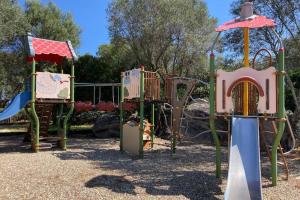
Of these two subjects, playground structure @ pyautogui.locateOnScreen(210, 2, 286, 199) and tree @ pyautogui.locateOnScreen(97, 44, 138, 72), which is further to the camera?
tree @ pyautogui.locateOnScreen(97, 44, 138, 72)

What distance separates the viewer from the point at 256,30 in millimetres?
15438

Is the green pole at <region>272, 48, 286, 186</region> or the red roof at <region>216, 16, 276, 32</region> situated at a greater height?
the red roof at <region>216, 16, 276, 32</region>

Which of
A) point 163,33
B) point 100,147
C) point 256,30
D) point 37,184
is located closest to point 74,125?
point 163,33

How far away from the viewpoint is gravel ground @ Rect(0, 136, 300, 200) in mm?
6996

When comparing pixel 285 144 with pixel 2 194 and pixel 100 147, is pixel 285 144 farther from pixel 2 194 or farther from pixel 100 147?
pixel 2 194

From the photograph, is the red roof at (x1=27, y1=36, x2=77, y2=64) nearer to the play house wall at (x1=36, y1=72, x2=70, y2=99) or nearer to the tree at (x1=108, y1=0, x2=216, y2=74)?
the play house wall at (x1=36, y1=72, x2=70, y2=99)

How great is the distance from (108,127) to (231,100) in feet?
35.4

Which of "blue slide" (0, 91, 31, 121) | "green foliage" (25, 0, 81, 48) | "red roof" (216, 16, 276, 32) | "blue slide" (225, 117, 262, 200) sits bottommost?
"blue slide" (225, 117, 262, 200)

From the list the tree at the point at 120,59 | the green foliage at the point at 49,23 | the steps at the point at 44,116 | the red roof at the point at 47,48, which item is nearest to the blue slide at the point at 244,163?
the red roof at the point at 47,48

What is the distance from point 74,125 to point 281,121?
56.9ft

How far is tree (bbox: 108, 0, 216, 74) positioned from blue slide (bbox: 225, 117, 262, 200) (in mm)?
13327

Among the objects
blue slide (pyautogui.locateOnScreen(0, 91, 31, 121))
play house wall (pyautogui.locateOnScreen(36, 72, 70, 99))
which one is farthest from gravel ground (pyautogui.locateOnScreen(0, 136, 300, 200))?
play house wall (pyautogui.locateOnScreen(36, 72, 70, 99))

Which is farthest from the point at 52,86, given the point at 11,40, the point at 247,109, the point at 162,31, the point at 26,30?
the point at 11,40

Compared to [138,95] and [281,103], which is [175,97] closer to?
[138,95]
